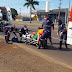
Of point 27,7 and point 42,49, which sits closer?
point 42,49

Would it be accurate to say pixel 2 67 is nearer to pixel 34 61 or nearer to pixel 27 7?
pixel 34 61

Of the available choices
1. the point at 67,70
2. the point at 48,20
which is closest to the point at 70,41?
the point at 67,70

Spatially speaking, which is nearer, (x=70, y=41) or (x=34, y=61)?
(x=70, y=41)

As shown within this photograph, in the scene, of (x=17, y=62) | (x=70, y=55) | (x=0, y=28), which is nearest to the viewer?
(x=17, y=62)

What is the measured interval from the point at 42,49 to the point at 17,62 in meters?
3.31

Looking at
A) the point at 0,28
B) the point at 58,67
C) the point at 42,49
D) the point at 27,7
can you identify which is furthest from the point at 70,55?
the point at 27,7

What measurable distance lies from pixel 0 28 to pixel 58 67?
14165 millimetres

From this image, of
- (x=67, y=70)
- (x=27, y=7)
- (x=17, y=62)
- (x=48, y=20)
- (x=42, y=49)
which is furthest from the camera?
(x=27, y=7)

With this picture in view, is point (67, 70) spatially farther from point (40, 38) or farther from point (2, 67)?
point (40, 38)

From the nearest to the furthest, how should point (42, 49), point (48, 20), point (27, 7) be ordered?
point (42, 49), point (48, 20), point (27, 7)

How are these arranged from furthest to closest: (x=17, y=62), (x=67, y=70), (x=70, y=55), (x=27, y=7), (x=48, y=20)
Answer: (x=27, y=7)
(x=48, y=20)
(x=70, y=55)
(x=17, y=62)
(x=67, y=70)

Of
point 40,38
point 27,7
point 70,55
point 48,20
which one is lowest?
point 70,55

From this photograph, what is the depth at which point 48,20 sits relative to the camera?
1102 centimetres

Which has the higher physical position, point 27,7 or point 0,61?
point 27,7
